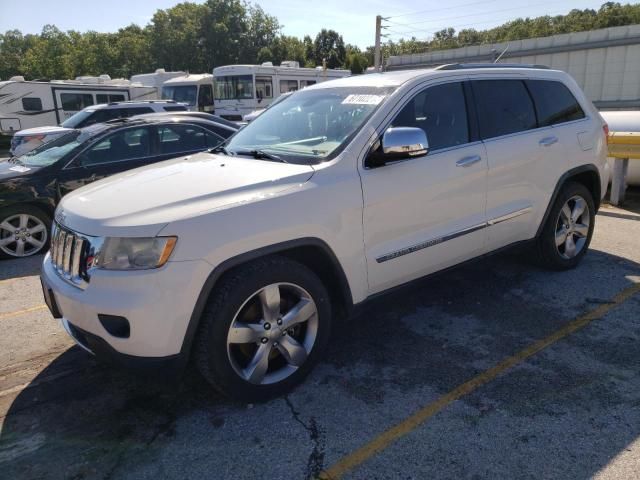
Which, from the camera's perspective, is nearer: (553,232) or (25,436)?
(25,436)

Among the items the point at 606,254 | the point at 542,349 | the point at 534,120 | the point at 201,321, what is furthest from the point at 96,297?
the point at 606,254

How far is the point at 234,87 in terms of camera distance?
18.3 metres

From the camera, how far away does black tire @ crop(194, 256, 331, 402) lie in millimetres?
2619

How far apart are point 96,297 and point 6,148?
25413mm

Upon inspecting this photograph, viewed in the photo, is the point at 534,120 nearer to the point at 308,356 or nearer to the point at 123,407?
the point at 308,356

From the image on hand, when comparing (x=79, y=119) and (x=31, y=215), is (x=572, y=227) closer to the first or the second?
(x=31, y=215)

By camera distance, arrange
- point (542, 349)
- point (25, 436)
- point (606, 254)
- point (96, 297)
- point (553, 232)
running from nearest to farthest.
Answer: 1. point (96, 297)
2. point (25, 436)
3. point (542, 349)
4. point (553, 232)
5. point (606, 254)

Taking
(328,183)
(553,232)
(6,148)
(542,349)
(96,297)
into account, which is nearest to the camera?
(96,297)

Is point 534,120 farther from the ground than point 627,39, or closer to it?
closer to it

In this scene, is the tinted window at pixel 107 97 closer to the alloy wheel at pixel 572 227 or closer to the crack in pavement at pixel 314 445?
the alloy wheel at pixel 572 227

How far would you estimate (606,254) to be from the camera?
5.34 m

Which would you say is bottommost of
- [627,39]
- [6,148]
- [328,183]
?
[6,148]

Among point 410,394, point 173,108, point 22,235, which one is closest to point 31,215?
point 22,235

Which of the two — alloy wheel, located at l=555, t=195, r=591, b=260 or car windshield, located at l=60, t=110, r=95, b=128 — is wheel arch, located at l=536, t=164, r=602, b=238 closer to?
alloy wheel, located at l=555, t=195, r=591, b=260
